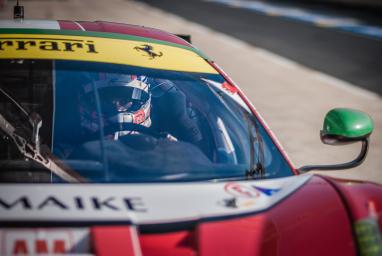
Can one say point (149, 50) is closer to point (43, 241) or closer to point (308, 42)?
point (43, 241)

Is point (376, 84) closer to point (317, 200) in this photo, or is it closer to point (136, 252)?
point (317, 200)

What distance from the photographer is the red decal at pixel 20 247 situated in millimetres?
2117

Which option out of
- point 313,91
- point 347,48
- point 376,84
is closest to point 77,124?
point 313,91

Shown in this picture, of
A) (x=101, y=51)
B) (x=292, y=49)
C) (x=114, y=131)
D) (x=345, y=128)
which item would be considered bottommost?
(x=292, y=49)

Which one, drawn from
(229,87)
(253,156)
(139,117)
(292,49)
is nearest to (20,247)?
(253,156)

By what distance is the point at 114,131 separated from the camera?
3605 millimetres

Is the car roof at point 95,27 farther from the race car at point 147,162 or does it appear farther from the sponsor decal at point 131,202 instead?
the sponsor decal at point 131,202

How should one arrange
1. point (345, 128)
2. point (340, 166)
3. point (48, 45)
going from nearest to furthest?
1. point (345, 128)
2. point (340, 166)
3. point (48, 45)

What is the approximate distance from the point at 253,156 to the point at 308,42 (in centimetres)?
1467

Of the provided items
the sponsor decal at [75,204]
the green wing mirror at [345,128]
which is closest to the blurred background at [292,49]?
the green wing mirror at [345,128]

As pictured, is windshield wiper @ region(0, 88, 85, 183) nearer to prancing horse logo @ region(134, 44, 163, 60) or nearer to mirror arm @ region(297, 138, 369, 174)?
prancing horse logo @ region(134, 44, 163, 60)

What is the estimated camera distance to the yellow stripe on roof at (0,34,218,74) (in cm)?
326

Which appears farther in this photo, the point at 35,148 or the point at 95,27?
the point at 95,27

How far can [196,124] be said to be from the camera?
12.0ft
